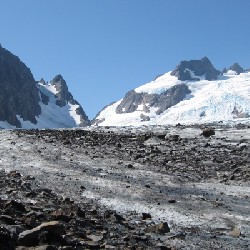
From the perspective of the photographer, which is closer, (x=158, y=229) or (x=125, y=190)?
(x=158, y=229)

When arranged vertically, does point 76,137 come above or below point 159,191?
above

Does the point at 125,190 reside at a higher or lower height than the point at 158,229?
higher

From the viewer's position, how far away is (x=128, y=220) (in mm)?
10117

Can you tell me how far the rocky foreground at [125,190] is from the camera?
8.16 m

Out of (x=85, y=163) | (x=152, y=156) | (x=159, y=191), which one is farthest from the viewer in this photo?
(x=152, y=156)

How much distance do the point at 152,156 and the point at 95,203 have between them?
886 cm

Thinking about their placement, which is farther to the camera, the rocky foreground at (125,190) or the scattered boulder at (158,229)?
the scattered boulder at (158,229)

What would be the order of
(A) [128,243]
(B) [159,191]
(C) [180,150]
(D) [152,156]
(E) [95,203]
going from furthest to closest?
(C) [180,150] → (D) [152,156] → (B) [159,191] → (E) [95,203] → (A) [128,243]

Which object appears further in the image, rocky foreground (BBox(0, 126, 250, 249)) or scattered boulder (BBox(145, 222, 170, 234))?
scattered boulder (BBox(145, 222, 170, 234))

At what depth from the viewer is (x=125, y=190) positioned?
13.8m

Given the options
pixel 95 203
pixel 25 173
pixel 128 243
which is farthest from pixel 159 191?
pixel 128 243

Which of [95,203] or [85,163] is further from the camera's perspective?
[85,163]

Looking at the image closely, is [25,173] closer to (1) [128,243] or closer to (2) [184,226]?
(2) [184,226]

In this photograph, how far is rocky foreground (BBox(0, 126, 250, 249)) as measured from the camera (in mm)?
8156
